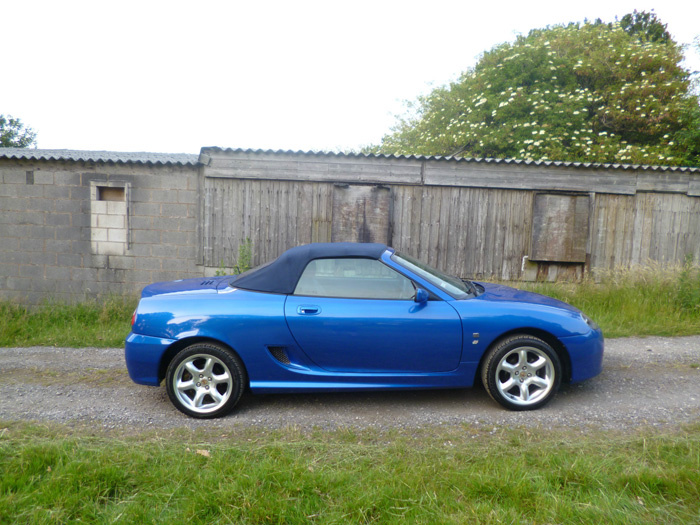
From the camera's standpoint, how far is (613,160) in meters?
16.1

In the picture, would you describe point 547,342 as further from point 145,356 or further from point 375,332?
point 145,356

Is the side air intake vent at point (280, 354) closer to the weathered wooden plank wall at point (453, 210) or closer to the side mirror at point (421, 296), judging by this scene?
the side mirror at point (421, 296)

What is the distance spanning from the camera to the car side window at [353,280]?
3980 mm

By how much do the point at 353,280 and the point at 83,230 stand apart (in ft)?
20.6

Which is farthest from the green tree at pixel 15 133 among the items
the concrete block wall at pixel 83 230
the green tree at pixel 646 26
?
the green tree at pixel 646 26

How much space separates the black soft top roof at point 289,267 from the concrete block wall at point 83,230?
14.9ft

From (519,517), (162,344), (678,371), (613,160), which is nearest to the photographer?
(519,517)

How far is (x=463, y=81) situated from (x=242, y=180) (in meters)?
16.2

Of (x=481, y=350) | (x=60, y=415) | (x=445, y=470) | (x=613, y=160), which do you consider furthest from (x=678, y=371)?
(x=613, y=160)

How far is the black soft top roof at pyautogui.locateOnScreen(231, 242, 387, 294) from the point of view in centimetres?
400

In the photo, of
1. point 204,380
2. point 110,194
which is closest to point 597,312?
point 204,380

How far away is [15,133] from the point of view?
31.9m

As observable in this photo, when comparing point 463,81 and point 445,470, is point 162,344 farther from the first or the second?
point 463,81

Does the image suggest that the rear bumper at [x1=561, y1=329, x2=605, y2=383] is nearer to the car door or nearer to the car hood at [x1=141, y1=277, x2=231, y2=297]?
the car door
